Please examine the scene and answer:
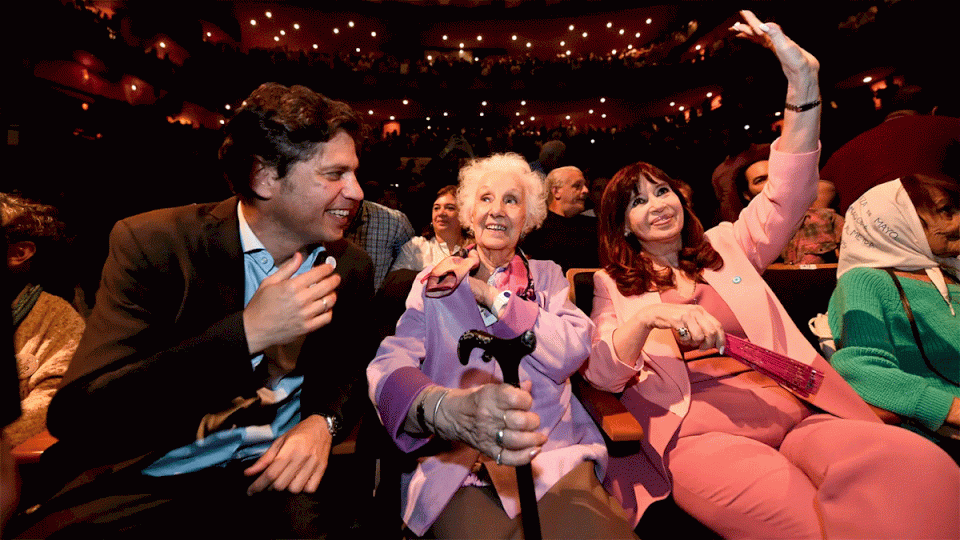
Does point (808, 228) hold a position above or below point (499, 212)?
below


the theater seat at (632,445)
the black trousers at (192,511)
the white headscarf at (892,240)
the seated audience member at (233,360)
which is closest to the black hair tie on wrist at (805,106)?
the white headscarf at (892,240)

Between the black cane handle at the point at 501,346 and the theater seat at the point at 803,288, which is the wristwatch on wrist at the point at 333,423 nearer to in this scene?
the black cane handle at the point at 501,346

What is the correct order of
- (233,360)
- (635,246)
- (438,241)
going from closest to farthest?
(233,360) → (635,246) → (438,241)

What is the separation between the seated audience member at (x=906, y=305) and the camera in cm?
155

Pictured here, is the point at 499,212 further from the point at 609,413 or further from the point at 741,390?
the point at 741,390

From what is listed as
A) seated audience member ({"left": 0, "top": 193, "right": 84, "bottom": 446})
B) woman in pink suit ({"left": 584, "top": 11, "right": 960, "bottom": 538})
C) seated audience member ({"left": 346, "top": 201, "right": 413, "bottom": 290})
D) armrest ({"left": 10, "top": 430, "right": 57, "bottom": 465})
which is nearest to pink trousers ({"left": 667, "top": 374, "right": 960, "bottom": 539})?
woman in pink suit ({"left": 584, "top": 11, "right": 960, "bottom": 538})

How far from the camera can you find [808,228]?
3305 mm

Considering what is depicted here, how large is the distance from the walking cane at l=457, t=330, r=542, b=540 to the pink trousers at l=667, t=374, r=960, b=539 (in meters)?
0.87

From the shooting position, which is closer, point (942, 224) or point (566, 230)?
point (942, 224)

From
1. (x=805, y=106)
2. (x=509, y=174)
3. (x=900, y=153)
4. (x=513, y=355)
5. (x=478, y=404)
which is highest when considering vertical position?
(x=805, y=106)

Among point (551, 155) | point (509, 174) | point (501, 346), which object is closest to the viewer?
point (501, 346)

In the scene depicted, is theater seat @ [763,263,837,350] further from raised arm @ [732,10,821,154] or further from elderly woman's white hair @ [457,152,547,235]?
elderly woman's white hair @ [457,152,547,235]

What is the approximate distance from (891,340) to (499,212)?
5.81ft

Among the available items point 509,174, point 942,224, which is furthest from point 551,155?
point 942,224
